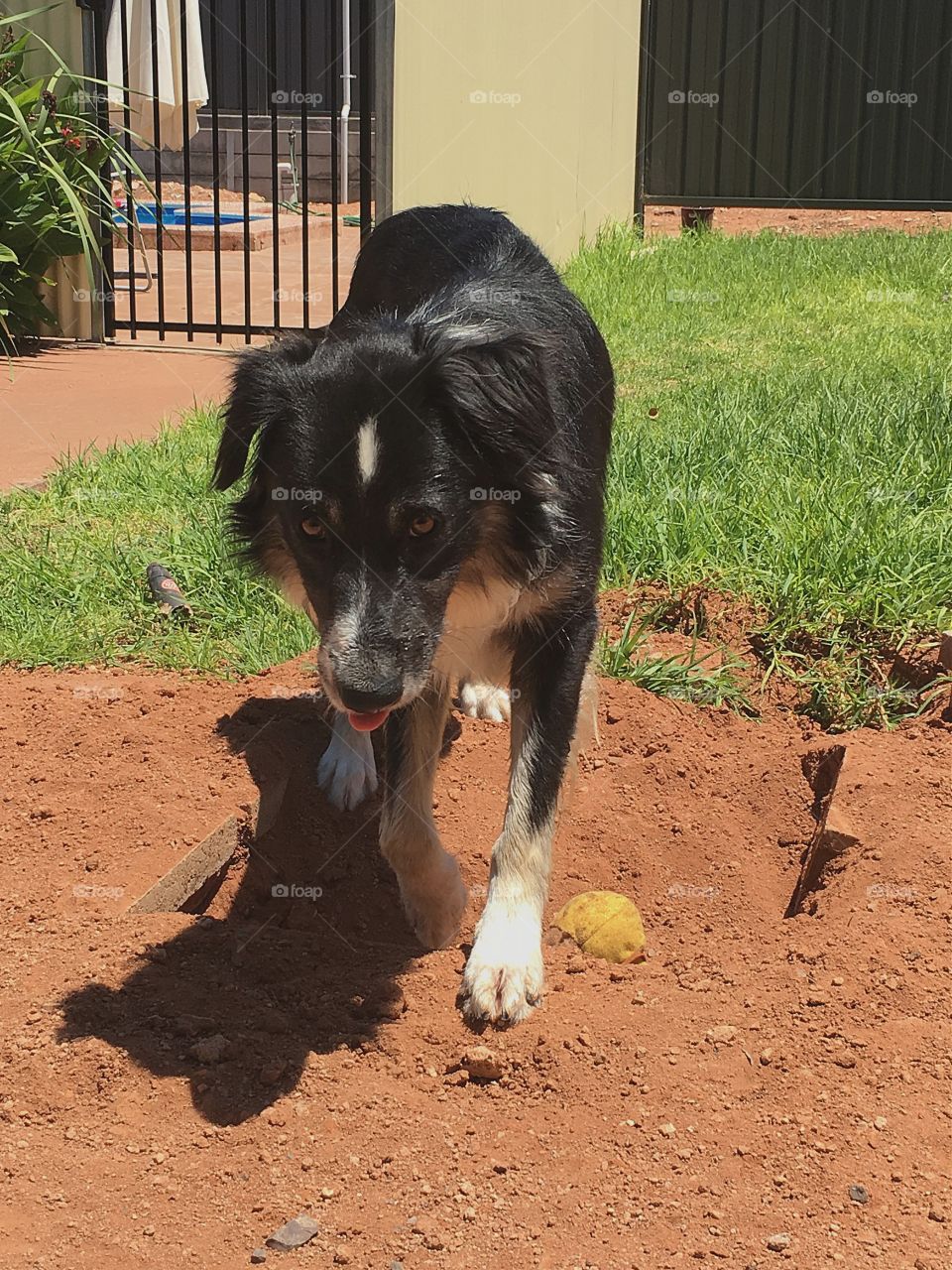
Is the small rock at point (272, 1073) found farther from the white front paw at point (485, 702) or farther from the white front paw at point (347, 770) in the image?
the white front paw at point (485, 702)

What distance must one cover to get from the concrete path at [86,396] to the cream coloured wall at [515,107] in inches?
76.3

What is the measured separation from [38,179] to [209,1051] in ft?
21.6

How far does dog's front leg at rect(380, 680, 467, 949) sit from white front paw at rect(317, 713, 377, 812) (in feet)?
2.07

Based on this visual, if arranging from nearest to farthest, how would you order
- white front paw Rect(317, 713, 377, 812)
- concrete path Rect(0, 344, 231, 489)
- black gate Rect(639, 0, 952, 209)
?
white front paw Rect(317, 713, 377, 812) → concrete path Rect(0, 344, 231, 489) → black gate Rect(639, 0, 952, 209)

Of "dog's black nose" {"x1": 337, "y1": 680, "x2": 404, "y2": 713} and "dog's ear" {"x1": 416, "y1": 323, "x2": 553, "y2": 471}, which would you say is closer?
"dog's black nose" {"x1": 337, "y1": 680, "x2": 404, "y2": 713}

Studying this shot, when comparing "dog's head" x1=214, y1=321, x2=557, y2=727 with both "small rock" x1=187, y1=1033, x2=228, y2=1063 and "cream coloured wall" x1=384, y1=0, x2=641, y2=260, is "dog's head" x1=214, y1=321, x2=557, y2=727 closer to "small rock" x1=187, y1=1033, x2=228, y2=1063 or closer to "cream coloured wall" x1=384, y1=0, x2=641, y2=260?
"small rock" x1=187, y1=1033, x2=228, y2=1063

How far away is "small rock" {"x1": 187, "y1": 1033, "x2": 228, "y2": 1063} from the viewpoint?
268 centimetres

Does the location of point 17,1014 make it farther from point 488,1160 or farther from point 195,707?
point 195,707

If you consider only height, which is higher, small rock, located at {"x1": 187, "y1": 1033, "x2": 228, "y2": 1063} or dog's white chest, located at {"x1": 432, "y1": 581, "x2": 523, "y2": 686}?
dog's white chest, located at {"x1": 432, "y1": 581, "x2": 523, "y2": 686}

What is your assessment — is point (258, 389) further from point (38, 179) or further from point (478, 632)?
point (38, 179)

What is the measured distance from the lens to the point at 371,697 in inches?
104

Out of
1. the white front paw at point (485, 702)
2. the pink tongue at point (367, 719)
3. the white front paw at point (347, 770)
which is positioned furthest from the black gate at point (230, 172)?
the pink tongue at point (367, 719)

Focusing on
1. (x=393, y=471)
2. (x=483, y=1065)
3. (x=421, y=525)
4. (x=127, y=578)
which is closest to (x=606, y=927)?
(x=483, y=1065)

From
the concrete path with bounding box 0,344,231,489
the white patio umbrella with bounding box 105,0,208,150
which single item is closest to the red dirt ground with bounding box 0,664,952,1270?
the concrete path with bounding box 0,344,231,489
